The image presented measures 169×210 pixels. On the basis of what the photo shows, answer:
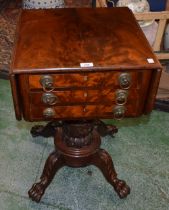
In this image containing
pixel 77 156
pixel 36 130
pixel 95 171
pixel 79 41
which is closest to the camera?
pixel 79 41

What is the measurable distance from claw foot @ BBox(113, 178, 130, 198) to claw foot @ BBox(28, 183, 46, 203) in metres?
0.30

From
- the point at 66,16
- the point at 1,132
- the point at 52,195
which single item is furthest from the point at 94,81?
the point at 1,132

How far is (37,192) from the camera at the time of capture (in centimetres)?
123

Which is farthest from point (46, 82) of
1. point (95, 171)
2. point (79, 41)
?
point (95, 171)

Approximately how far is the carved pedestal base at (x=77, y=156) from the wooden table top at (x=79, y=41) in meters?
0.36

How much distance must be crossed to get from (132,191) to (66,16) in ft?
2.54

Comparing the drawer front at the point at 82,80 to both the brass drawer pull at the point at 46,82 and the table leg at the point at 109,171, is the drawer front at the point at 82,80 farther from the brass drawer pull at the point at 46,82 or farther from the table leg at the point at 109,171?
the table leg at the point at 109,171

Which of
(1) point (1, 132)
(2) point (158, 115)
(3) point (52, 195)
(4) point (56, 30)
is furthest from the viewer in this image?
(2) point (158, 115)

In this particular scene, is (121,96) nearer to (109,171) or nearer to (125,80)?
(125,80)

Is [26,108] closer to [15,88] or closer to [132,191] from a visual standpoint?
[15,88]

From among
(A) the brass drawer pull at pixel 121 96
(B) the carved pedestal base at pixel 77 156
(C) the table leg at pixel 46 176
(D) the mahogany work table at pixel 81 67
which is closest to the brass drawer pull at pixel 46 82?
(D) the mahogany work table at pixel 81 67

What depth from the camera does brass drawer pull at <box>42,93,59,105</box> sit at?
34.3 inches

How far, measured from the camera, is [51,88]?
2.80 feet

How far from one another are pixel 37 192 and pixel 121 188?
1.13ft
